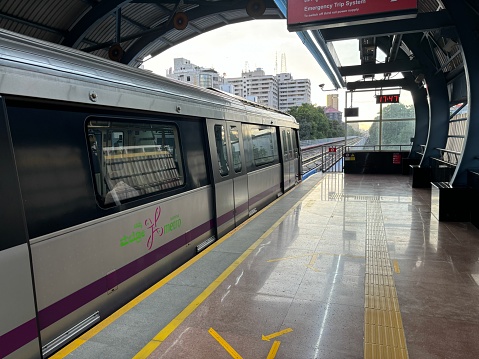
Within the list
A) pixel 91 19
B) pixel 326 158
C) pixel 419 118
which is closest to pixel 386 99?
pixel 419 118

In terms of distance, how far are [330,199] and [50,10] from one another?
11382mm

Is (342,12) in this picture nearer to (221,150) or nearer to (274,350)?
(221,150)

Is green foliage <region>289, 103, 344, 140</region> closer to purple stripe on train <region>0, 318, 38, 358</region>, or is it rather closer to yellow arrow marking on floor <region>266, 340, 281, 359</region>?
yellow arrow marking on floor <region>266, 340, 281, 359</region>

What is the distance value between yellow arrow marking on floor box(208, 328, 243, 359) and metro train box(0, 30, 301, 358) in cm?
114

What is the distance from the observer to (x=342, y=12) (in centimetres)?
593

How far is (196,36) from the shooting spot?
18750 mm

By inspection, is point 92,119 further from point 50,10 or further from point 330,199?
point 50,10

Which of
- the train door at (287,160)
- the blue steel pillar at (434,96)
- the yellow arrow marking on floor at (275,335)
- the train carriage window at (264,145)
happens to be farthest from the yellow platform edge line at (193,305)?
the blue steel pillar at (434,96)

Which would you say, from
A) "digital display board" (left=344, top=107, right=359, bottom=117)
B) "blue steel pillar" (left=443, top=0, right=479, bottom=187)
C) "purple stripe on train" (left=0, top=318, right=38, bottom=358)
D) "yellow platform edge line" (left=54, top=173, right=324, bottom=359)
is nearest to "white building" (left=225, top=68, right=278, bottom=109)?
"digital display board" (left=344, top=107, right=359, bottom=117)

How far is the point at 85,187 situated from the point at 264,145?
707 cm

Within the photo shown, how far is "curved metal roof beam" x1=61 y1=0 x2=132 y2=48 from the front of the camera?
1334 centimetres

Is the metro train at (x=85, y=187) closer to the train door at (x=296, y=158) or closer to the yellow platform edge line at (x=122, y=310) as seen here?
the yellow platform edge line at (x=122, y=310)

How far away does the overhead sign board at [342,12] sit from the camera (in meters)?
5.68

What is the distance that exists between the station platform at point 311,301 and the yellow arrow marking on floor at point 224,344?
0.01m
